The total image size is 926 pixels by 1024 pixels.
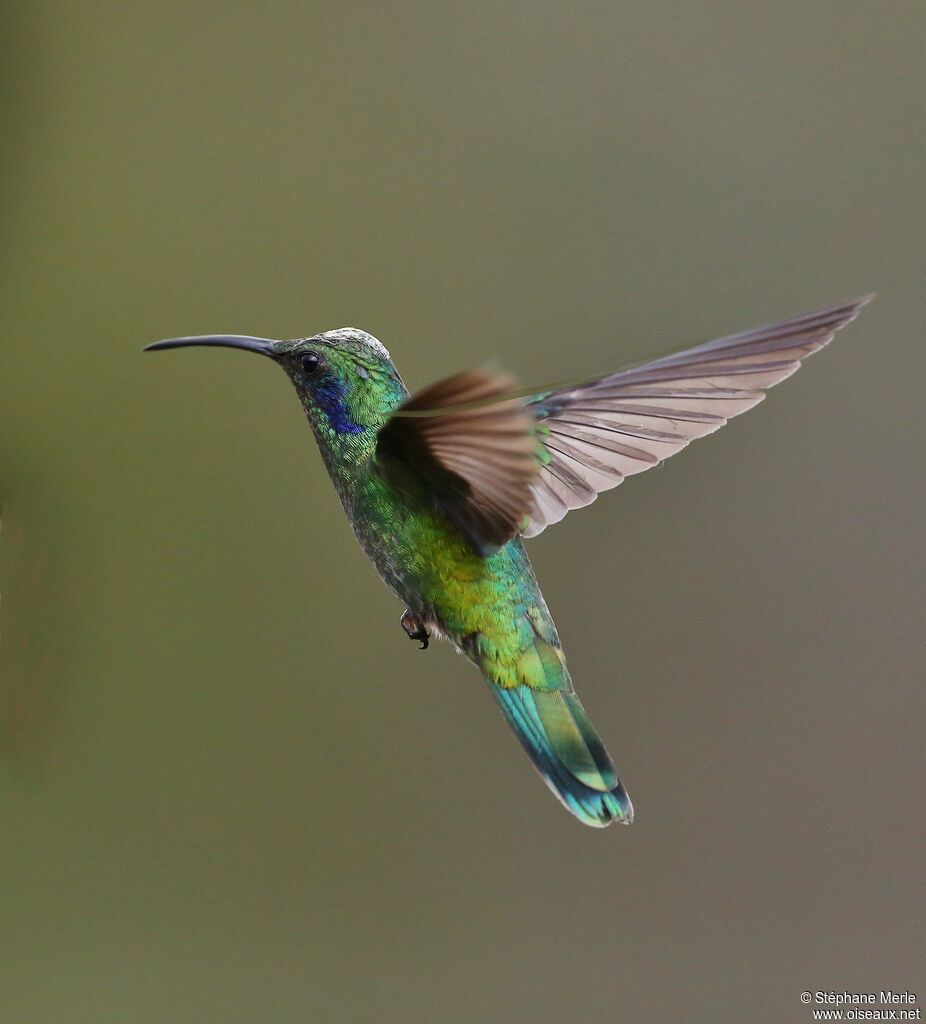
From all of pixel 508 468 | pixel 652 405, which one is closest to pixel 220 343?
pixel 508 468


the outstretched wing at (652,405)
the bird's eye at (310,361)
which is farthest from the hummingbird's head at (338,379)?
the outstretched wing at (652,405)

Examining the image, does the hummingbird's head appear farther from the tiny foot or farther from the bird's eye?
the tiny foot

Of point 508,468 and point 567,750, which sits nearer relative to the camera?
point 508,468

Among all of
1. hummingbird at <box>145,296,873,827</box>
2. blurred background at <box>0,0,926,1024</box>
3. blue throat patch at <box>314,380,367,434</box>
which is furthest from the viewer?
blurred background at <box>0,0,926,1024</box>

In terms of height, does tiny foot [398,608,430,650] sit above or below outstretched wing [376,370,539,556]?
below

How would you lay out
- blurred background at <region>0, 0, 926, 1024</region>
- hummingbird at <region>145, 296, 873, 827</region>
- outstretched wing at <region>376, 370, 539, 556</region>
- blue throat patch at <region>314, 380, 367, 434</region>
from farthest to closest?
blurred background at <region>0, 0, 926, 1024</region> < blue throat patch at <region>314, 380, 367, 434</region> < hummingbird at <region>145, 296, 873, 827</region> < outstretched wing at <region>376, 370, 539, 556</region>

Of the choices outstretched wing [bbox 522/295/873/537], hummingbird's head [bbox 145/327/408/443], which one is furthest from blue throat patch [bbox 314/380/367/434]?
outstretched wing [bbox 522/295/873/537]

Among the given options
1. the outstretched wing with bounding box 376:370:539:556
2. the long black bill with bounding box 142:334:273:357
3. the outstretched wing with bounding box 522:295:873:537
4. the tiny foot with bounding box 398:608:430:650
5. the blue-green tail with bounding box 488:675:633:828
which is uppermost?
the long black bill with bounding box 142:334:273:357

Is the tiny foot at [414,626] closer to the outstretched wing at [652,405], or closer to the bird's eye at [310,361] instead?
the outstretched wing at [652,405]

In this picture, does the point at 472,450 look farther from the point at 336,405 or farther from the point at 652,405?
the point at 652,405
